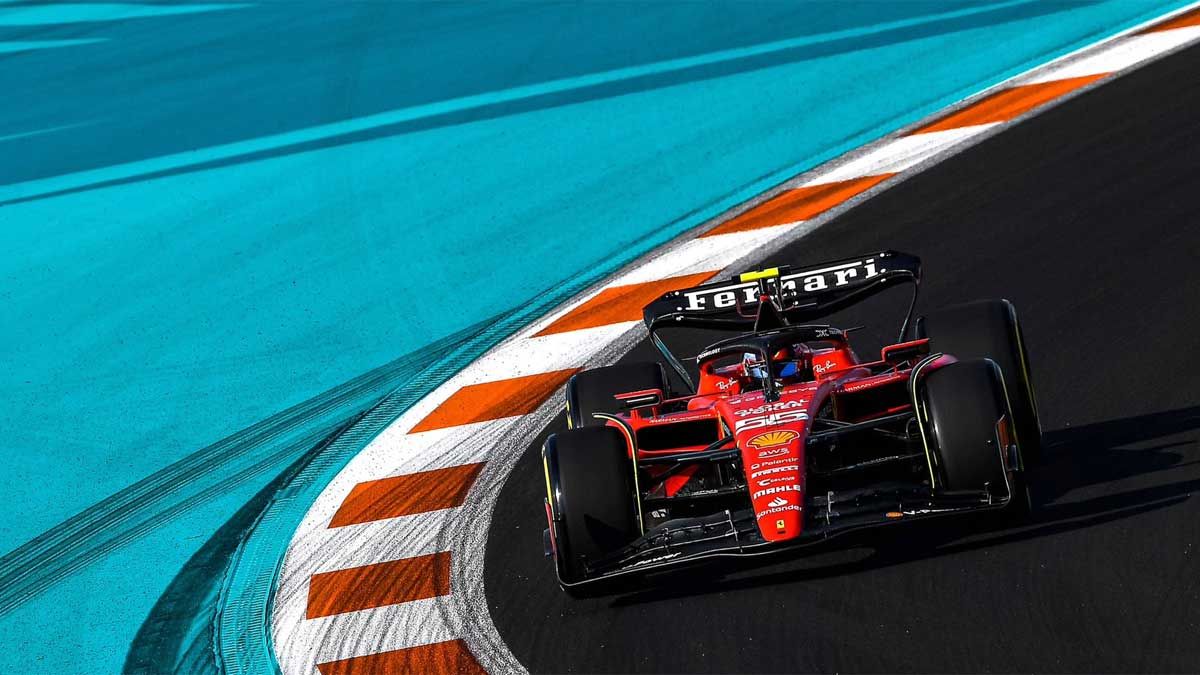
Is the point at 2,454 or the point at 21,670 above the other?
the point at 2,454

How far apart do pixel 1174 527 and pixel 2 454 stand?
651 cm

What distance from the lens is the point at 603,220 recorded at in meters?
11.4

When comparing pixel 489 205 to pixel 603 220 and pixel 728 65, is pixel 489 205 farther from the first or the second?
pixel 728 65

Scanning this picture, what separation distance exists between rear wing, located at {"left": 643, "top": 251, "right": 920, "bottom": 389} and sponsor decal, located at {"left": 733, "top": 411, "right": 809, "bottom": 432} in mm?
933

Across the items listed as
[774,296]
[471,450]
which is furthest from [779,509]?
[471,450]

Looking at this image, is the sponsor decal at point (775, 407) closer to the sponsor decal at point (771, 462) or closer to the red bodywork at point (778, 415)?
the red bodywork at point (778, 415)

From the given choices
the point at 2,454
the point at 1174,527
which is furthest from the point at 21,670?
the point at 1174,527

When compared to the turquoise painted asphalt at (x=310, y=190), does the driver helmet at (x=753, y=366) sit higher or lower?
lower

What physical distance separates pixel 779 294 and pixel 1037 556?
1836mm

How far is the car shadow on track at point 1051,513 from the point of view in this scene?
5.89 m

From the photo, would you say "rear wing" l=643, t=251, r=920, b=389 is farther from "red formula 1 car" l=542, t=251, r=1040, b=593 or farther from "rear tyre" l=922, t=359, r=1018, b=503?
"rear tyre" l=922, t=359, r=1018, b=503

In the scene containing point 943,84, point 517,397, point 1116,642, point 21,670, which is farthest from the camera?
point 943,84

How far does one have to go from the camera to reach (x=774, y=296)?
698 cm

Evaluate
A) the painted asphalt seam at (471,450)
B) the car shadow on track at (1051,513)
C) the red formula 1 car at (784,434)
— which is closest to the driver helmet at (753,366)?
the red formula 1 car at (784,434)
